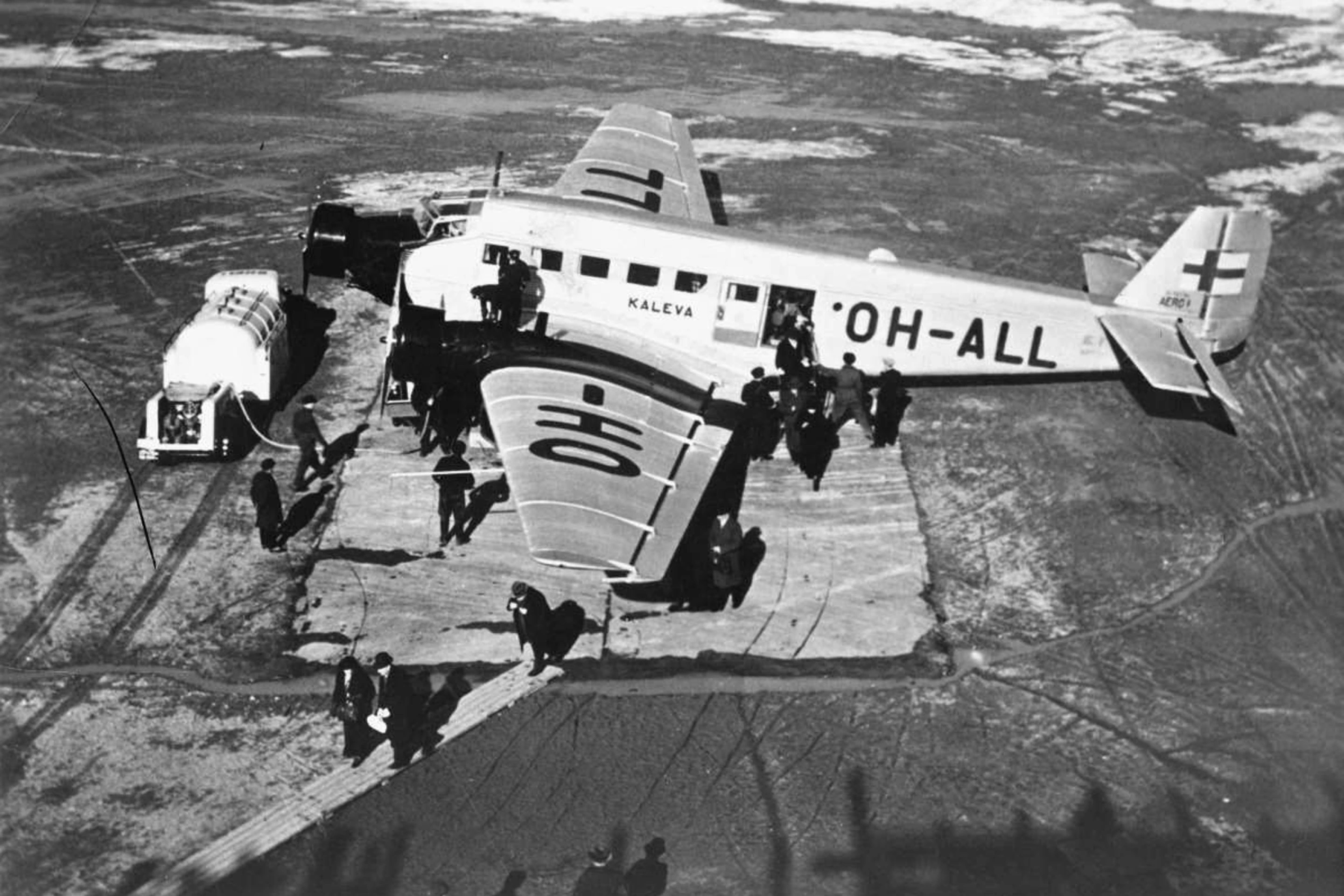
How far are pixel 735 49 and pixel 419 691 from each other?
1286 inches

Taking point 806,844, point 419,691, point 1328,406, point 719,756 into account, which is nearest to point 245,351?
point 419,691

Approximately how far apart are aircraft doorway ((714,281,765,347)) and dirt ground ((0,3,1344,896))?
143 inches

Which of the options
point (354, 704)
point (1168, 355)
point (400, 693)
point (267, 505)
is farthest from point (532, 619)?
Result: point (1168, 355)

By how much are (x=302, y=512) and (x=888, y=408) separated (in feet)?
36.0

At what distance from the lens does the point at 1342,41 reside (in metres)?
45.3

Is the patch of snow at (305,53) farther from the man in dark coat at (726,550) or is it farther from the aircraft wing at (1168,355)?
the man in dark coat at (726,550)

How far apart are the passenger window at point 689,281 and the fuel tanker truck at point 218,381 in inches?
302

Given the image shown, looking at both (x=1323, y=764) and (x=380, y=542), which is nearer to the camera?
(x=1323, y=764)

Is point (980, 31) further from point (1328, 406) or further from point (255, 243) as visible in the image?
point (255, 243)

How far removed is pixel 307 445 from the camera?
19.9 m

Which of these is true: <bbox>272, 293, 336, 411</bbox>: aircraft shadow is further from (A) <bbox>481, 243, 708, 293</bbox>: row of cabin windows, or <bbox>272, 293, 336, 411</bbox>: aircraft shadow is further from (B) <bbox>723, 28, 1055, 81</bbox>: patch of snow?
(B) <bbox>723, 28, 1055, 81</bbox>: patch of snow

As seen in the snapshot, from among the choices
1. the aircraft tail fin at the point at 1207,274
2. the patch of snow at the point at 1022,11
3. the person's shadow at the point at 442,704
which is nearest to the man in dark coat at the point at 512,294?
the person's shadow at the point at 442,704

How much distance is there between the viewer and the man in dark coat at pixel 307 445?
64.9 feet

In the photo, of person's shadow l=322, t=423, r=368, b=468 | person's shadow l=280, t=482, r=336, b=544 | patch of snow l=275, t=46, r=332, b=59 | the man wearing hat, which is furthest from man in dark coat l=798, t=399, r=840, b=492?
patch of snow l=275, t=46, r=332, b=59
